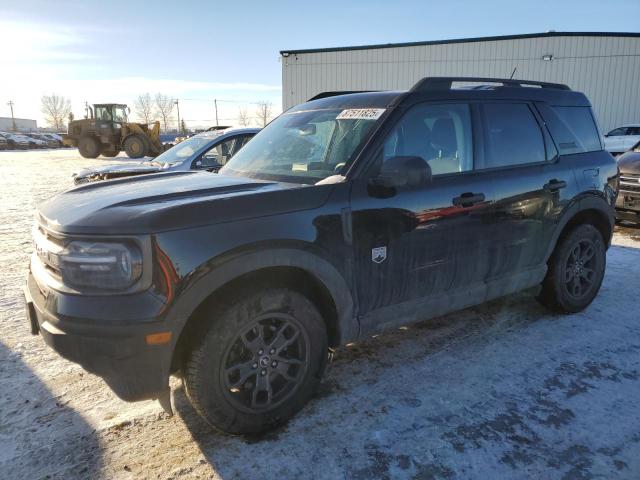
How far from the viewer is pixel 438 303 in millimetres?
3229

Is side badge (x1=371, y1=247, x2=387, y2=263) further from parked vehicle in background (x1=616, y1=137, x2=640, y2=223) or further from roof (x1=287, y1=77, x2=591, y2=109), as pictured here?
parked vehicle in background (x1=616, y1=137, x2=640, y2=223)

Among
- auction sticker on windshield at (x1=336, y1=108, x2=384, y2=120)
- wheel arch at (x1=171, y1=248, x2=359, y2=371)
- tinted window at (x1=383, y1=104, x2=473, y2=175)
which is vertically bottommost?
wheel arch at (x1=171, y1=248, x2=359, y2=371)

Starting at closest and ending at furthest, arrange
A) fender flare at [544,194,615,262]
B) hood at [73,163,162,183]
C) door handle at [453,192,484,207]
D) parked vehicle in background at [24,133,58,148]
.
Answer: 1. door handle at [453,192,484,207]
2. fender flare at [544,194,615,262]
3. hood at [73,163,162,183]
4. parked vehicle in background at [24,133,58,148]

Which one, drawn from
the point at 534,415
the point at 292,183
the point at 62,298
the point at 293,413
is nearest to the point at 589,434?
the point at 534,415

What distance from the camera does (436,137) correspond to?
3.28 metres

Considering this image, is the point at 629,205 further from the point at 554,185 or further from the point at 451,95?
the point at 451,95

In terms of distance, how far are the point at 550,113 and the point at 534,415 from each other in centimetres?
255

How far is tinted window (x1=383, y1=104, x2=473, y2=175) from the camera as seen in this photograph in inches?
122

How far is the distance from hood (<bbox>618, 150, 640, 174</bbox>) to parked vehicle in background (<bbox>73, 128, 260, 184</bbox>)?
6.24 m

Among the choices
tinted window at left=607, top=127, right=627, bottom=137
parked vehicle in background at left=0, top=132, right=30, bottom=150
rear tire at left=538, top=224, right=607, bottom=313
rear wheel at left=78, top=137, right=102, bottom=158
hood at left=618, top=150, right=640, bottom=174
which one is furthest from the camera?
parked vehicle in background at left=0, top=132, right=30, bottom=150

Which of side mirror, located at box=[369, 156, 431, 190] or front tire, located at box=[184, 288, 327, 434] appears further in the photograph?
side mirror, located at box=[369, 156, 431, 190]

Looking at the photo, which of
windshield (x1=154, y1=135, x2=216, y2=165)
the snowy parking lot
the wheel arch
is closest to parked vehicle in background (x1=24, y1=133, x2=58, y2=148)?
windshield (x1=154, y1=135, x2=216, y2=165)

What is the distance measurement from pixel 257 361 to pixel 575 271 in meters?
3.22

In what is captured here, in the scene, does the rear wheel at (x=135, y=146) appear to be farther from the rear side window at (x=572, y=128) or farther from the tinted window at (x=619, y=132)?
the rear side window at (x=572, y=128)
